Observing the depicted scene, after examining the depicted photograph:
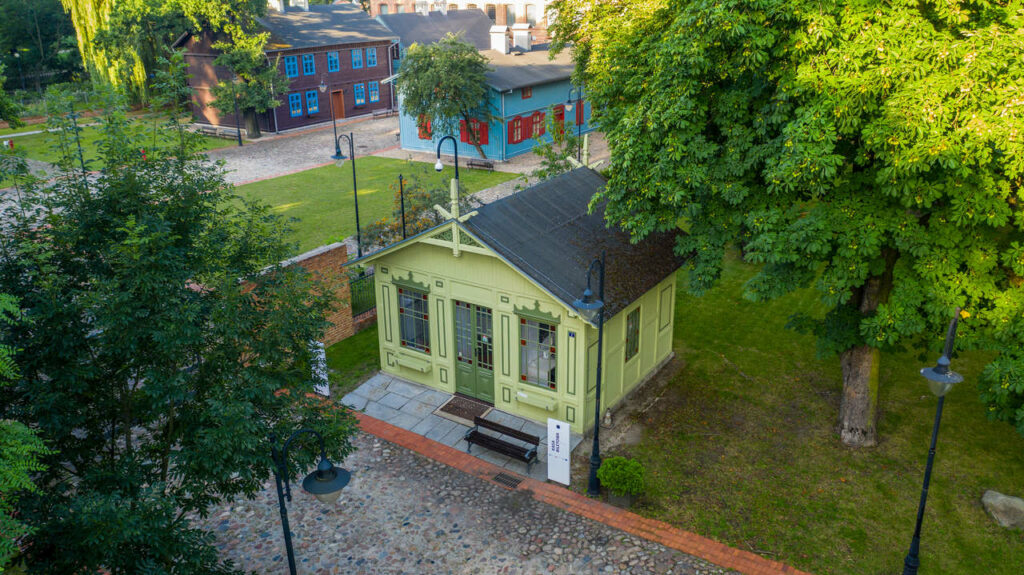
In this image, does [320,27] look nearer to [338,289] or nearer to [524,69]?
[524,69]

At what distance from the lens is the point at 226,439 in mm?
9391

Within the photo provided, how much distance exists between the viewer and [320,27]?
178 ft

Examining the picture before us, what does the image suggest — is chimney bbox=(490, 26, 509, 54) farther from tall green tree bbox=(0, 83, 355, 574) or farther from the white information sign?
tall green tree bbox=(0, 83, 355, 574)

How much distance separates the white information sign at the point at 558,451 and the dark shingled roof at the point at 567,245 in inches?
101

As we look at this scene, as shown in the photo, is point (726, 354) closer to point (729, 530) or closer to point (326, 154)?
point (729, 530)

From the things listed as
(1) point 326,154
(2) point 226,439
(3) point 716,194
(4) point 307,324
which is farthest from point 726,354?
(1) point 326,154

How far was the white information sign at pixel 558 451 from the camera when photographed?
1479cm

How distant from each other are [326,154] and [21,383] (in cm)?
3800

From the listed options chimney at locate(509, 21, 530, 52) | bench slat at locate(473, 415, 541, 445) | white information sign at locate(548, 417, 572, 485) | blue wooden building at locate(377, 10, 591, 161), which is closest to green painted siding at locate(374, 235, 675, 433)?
bench slat at locate(473, 415, 541, 445)

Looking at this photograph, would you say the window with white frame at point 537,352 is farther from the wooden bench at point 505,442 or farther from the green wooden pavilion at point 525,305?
the wooden bench at point 505,442

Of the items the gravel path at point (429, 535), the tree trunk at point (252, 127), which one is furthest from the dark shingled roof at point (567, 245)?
the tree trunk at point (252, 127)

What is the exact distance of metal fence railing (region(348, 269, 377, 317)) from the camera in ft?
73.8

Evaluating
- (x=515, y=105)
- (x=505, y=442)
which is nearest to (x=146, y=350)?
(x=505, y=442)

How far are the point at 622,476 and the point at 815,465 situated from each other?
4.64 metres
